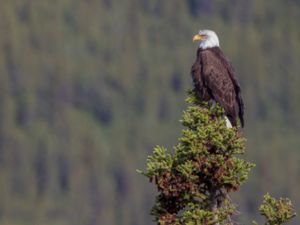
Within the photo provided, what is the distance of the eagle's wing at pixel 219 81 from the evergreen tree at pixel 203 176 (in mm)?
4598

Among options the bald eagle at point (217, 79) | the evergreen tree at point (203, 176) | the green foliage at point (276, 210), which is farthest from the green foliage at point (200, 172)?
the bald eagle at point (217, 79)

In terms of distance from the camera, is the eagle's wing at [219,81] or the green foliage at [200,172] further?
the eagle's wing at [219,81]

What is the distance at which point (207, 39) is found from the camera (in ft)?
73.2

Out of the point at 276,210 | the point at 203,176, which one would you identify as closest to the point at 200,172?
the point at 203,176

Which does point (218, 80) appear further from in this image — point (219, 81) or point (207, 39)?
point (207, 39)

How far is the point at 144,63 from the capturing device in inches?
7456

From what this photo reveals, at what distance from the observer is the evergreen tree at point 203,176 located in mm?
14672

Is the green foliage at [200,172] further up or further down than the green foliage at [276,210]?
further up

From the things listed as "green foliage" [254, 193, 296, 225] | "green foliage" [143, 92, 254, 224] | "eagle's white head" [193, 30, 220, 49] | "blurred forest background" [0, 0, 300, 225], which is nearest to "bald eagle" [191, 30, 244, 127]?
"eagle's white head" [193, 30, 220, 49]

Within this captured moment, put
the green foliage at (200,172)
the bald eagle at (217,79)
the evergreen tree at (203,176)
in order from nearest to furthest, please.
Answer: the evergreen tree at (203,176), the green foliage at (200,172), the bald eagle at (217,79)

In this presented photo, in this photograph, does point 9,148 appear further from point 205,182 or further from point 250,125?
point 205,182

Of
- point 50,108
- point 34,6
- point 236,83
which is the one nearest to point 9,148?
point 50,108

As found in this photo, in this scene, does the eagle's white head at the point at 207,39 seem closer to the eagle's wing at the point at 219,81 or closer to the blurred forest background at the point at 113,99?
the eagle's wing at the point at 219,81

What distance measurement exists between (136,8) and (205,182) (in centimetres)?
18293
